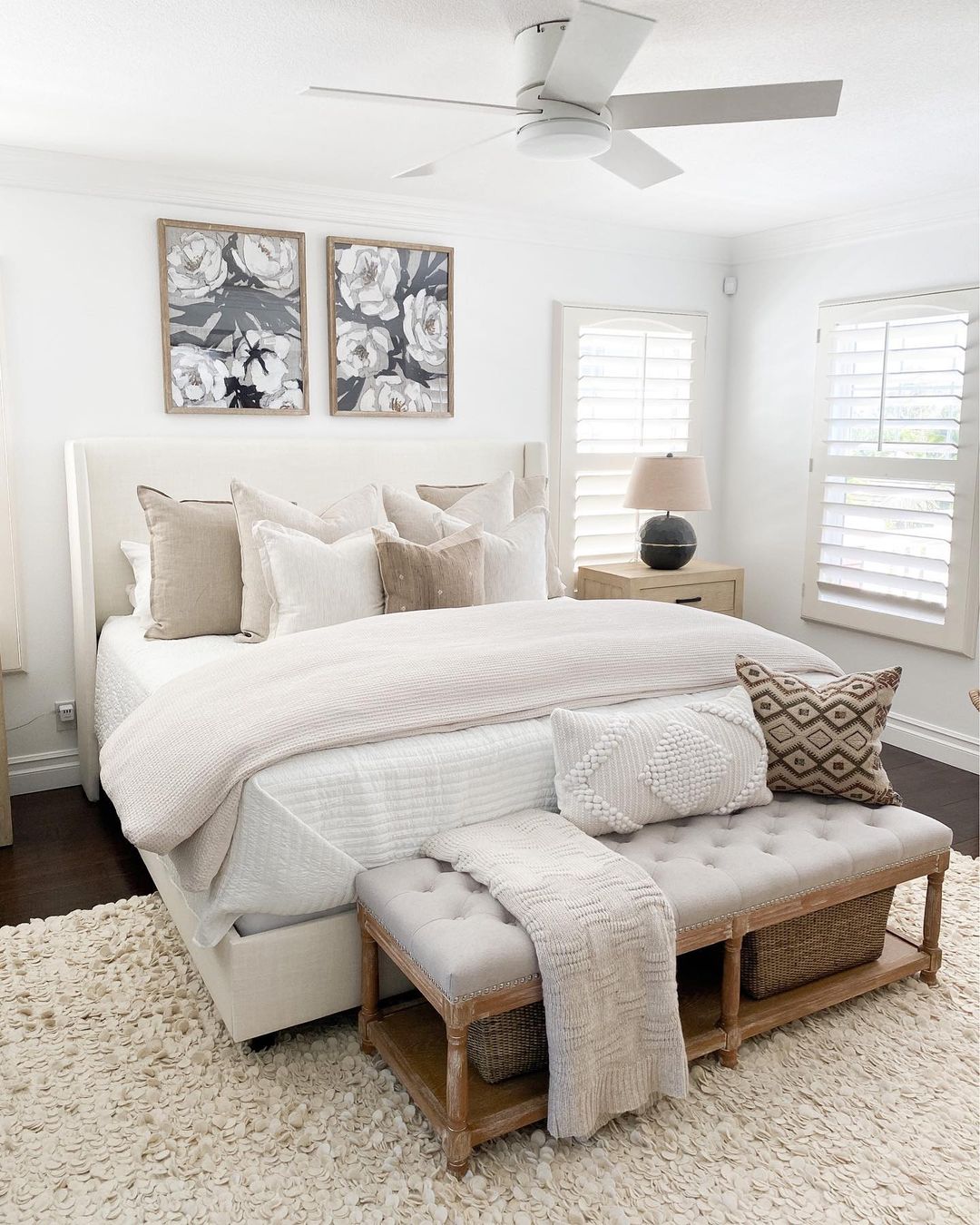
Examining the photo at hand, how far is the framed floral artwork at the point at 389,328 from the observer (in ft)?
13.6

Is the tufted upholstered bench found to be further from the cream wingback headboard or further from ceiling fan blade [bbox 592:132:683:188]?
the cream wingback headboard

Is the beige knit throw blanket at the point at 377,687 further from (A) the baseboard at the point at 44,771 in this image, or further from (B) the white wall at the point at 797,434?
(B) the white wall at the point at 797,434

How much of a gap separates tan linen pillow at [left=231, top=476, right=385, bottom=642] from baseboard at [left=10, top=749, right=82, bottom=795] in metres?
1.05

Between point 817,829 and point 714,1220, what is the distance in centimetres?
94

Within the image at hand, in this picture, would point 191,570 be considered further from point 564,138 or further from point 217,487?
point 564,138

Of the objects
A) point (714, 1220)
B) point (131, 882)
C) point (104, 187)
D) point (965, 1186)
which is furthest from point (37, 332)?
point (965, 1186)

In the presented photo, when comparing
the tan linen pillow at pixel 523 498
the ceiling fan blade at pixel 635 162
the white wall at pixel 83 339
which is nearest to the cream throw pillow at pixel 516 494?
the tan linen pillow at pixel 523 498

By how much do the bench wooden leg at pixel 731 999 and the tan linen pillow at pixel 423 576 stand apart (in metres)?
1.49

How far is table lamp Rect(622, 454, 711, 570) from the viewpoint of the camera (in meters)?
4.55

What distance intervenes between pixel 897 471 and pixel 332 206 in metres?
2.64

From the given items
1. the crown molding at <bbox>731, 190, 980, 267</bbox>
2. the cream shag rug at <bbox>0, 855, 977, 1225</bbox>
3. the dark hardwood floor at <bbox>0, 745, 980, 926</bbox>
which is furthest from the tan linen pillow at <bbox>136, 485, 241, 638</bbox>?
the crown molding at <bbox>731, 190, 980, 267</bbox>

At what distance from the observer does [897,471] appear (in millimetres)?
4266

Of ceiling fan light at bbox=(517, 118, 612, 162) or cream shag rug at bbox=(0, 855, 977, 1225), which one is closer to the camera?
cream shag rug at bbox=(0, 855, 977, 1225)

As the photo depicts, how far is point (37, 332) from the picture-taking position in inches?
141
